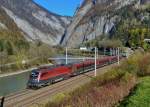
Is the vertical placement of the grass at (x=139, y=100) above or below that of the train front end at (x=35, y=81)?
above

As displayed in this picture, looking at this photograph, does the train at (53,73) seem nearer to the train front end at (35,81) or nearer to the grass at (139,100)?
the train front end at (35,81)

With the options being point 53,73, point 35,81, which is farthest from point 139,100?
point 53,73

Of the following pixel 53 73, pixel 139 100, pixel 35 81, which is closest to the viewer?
pixel 139 100

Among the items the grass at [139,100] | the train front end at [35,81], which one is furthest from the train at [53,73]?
the grass at [139,100]

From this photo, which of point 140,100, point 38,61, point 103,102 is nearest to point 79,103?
point 103,102

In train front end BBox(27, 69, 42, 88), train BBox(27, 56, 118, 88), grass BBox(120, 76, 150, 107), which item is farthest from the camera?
train BBox(27, 56, 118, 88)

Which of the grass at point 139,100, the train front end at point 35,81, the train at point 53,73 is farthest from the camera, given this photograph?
the train at point 53,73

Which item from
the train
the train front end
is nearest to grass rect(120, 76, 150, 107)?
the train front end

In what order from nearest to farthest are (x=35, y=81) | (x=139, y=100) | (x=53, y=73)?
1. (x=139, y=100)
2. (x=35, y=81)
3. (x=53, y=73)

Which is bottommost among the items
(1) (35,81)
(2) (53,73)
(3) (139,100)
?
(1) (35,81)

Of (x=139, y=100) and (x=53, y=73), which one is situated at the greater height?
(x=139, y=100)

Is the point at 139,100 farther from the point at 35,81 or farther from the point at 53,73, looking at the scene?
the point at 53,73

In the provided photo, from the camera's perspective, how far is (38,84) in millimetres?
50500

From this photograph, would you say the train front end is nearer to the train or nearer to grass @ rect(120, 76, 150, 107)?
the train
